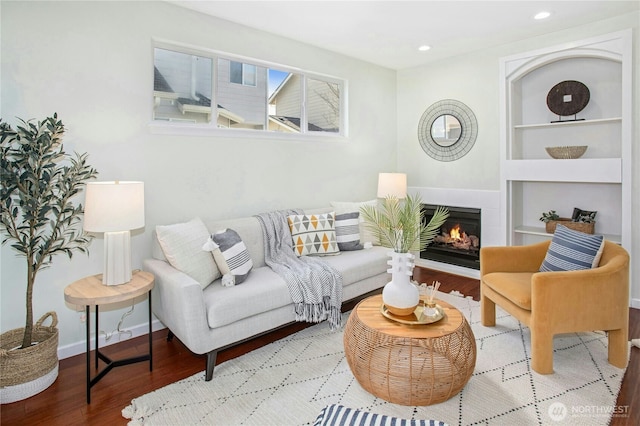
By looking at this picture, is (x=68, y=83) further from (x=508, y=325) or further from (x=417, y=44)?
(x=508, y=325)

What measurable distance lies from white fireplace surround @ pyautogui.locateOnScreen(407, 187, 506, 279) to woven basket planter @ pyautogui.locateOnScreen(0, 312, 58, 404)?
4.10m

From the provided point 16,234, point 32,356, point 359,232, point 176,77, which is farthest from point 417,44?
point 32,356

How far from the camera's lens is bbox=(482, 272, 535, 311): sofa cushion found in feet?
8.30

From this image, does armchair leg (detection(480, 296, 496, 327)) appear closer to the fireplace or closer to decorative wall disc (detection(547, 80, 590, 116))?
the fireplace

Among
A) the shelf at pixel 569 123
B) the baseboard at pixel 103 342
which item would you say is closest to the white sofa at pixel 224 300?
the baseboard at pixel 103 342

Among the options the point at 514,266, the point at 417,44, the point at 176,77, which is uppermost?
the point at 417,44

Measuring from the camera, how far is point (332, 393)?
2.25m

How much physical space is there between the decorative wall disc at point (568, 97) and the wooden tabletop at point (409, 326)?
2790 millimetres

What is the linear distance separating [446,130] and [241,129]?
8.67 ft

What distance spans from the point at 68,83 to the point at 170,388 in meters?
2.15

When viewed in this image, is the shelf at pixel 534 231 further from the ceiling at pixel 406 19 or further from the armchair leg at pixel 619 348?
the ceiling at pixel 406 19

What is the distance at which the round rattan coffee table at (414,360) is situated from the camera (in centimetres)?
204

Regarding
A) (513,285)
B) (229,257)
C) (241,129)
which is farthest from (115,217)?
(513,285)

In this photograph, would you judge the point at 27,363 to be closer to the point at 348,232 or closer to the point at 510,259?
the point at 348,232
